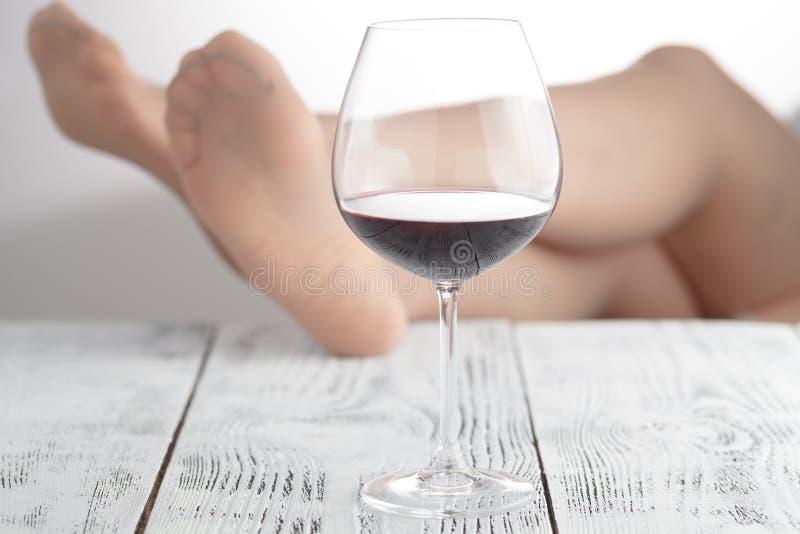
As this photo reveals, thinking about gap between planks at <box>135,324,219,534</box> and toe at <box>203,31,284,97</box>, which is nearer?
gap between planks at <box>135,324,219,534</box>

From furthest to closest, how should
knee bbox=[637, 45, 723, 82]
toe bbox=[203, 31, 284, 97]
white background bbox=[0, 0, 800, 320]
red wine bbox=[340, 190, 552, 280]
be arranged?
white background bbox=[0, 0, 800, 320]
knee bbox=[637, 45, 723, 82]
toe bbox=[203, 31, 284, 97]
red wine bbox=[340, 190, 552, 280]

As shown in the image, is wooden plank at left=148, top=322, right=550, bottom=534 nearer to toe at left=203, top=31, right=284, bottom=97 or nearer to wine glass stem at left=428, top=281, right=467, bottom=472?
wine glass stem at left=428, top=281, right=467, bottom=472

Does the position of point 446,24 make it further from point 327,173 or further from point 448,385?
point 327,173

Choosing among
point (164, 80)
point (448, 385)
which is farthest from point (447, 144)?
point (164, 80)

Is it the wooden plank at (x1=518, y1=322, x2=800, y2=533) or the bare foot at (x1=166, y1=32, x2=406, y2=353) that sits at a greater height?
the bare foot at (x1=166, y1=32, x2=406, y2=353)

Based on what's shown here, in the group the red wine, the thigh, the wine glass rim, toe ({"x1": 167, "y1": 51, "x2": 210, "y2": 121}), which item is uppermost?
toe ({"x1": 167, "y1": 51, "x2": 210, "y2": 121})

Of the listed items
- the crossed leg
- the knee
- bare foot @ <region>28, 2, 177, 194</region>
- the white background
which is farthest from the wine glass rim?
the white background

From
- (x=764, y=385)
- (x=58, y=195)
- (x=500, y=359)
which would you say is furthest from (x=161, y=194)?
(x=764, y=385)

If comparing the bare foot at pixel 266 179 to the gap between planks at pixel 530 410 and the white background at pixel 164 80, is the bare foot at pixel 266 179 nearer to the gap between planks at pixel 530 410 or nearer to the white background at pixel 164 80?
the gap between planks at pixel 530 410
